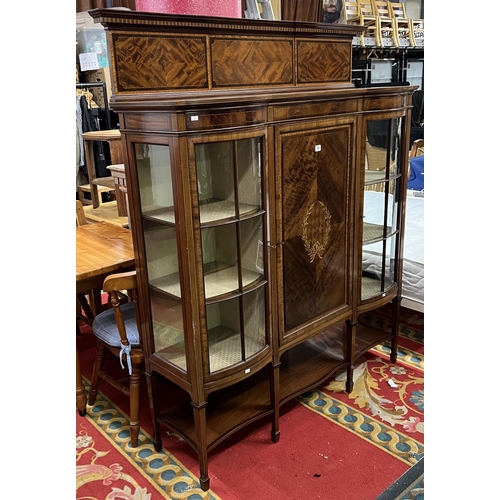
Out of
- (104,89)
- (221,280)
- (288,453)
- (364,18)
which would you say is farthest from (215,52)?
(364,18)

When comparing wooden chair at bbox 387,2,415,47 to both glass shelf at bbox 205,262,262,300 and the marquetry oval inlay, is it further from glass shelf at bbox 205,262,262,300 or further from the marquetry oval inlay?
glass shelf at bbox 205,262,262,300

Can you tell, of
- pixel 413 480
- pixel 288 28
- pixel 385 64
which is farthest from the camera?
pixel 385 64

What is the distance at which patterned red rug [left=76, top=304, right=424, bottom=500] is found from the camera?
1.85 meters

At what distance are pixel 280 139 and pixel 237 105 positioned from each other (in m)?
0.27

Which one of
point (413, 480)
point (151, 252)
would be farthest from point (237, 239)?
point (413, 480)

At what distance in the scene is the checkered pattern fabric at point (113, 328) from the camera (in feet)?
6.87

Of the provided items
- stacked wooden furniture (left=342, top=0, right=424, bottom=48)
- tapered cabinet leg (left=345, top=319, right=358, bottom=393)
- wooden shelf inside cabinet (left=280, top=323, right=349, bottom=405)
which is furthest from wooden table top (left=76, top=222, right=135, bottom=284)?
stacked wooden furniture (left=342, top=0, right=424, bottom=48)

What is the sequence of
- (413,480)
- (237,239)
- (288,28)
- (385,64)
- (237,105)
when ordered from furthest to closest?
(385,64)
(288,28)
(237,239)
(237,105)
(413,480)

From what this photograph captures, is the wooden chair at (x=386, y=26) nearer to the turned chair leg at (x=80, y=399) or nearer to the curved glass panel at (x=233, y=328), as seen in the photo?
the curved glass panel at (x=233, y=328)

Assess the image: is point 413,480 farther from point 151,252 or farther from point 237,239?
point 151,252

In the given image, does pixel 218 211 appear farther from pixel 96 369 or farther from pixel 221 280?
pixel 96 369

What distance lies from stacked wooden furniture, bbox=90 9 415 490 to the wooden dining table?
39 cm

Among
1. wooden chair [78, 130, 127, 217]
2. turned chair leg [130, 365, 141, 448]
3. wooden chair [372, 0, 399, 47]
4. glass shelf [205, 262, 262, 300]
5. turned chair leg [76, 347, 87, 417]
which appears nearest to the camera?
glass shelf [205, 262, 262, 300]

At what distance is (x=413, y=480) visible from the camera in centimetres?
132
